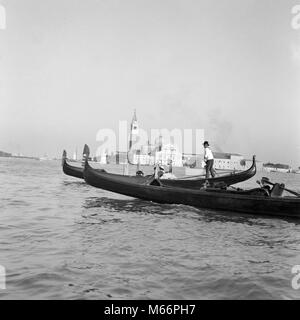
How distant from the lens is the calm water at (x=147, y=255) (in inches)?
184

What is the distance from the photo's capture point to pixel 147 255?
6.31 m

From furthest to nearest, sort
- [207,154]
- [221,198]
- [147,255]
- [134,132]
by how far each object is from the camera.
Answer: [134,132]
[207,154]
[221,198]
[147,255]

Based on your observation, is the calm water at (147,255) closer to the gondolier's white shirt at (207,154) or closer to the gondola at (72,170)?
the gondolier's white shirt at (207,154)

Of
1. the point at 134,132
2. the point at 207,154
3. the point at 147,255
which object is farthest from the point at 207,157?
the point at 134,132

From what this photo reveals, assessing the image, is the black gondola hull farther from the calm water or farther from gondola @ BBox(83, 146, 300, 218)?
the calm water

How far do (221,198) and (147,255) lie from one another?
16.8ft

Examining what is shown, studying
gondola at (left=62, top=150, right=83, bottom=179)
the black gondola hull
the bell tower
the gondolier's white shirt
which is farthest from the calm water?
the bell tower

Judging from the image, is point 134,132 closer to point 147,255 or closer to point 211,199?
point 211,199

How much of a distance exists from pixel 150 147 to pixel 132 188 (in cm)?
12015

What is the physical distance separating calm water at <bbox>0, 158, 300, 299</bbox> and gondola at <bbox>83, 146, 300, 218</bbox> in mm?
312

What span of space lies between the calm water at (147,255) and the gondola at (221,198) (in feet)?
1.02

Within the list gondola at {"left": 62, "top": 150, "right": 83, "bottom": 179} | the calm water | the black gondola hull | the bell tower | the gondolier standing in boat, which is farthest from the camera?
Answer: the bell tower

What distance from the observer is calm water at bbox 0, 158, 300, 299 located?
4676mm

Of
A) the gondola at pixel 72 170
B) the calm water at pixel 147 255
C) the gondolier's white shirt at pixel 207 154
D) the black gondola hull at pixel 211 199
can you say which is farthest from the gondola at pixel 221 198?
the gondola at pixel 72 170
